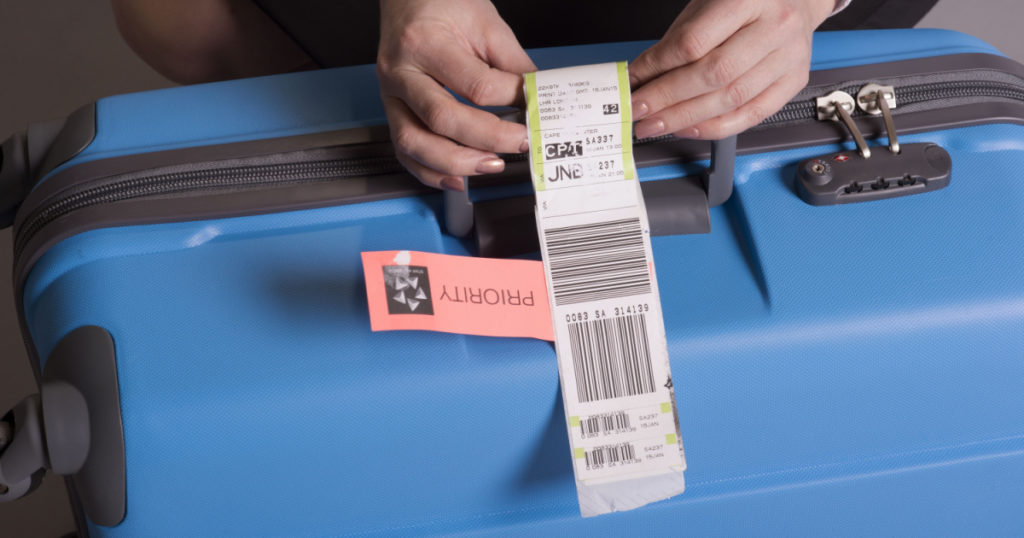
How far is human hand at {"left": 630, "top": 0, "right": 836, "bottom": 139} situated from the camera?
583 mm

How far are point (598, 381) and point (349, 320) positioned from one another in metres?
0.19

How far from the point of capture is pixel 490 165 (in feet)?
1.94

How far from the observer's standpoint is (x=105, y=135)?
2.38 feet

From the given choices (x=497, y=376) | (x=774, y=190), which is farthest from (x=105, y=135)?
(x=774, y=190)

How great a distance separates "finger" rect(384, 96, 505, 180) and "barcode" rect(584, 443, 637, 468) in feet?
0.67

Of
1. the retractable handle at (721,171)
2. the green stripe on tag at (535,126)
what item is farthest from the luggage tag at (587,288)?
the retractable handle at (721,171)

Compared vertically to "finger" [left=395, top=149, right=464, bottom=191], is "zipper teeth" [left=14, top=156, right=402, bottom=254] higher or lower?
higher

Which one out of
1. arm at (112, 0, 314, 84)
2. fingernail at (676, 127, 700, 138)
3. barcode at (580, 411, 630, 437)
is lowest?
barcode at (580, 411, 630, 437)

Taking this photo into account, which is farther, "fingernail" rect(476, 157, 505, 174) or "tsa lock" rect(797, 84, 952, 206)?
"tsa lock" rect(797, 84, 952, 206)

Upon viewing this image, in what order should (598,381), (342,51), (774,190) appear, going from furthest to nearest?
(342,51) < (774,190) < (598,381)

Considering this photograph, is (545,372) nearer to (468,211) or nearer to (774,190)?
(468,211)

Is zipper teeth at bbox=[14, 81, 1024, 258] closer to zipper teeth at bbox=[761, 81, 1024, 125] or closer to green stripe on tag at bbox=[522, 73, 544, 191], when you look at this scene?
zipper teeth at bbox=[761, 81, 1024, 125]

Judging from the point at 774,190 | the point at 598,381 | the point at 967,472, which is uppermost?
the point at 774,190

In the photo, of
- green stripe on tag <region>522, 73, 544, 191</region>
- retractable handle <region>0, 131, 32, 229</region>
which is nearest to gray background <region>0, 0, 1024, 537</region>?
retractable handle <region>0, 131, 32, 229</region>
